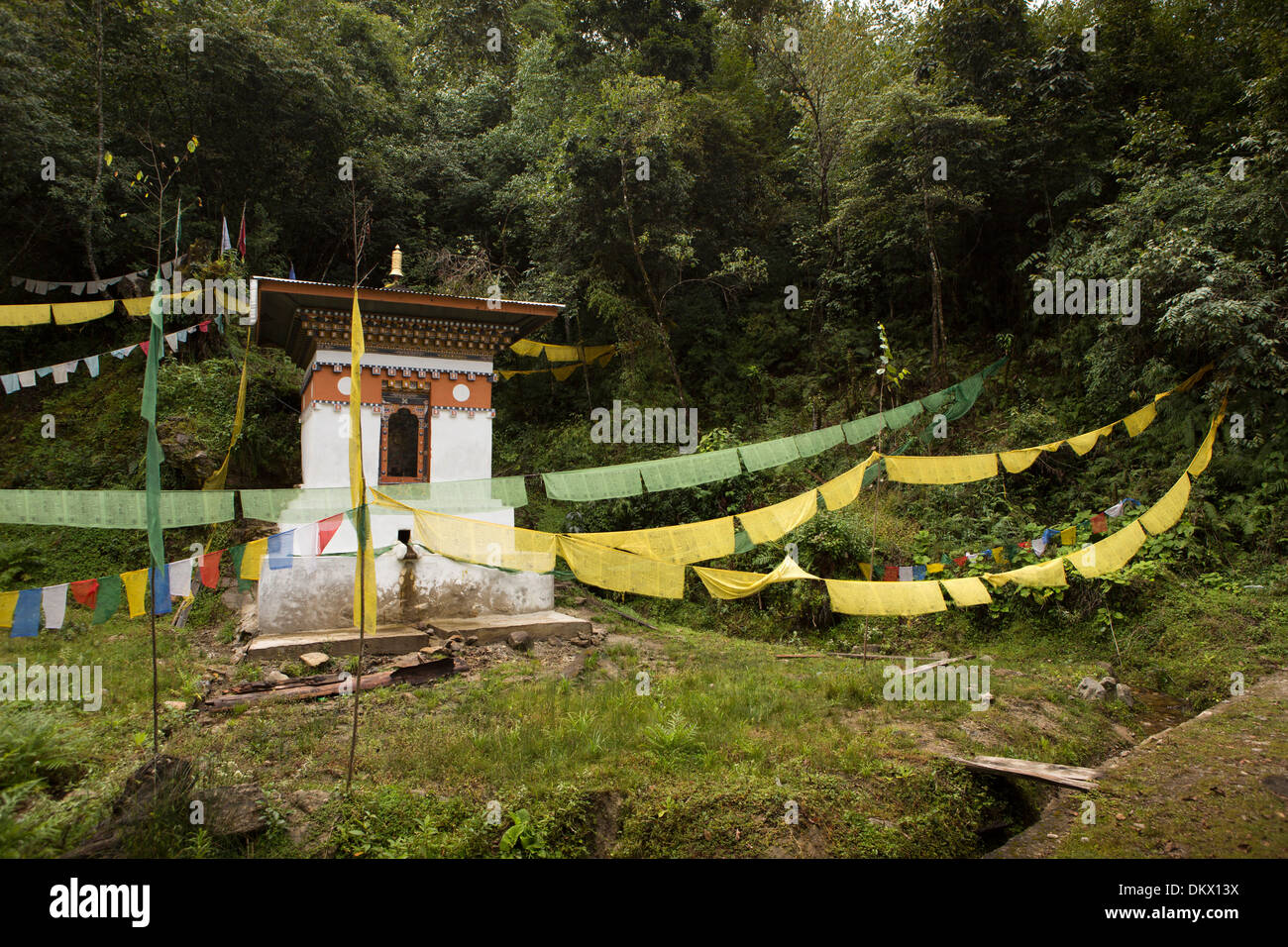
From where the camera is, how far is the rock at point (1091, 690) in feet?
34.1

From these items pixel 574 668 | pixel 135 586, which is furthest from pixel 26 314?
pixel 574 668

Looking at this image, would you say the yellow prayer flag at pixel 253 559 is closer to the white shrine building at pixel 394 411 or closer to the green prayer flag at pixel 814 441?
the white shrine building at pixel 394 411

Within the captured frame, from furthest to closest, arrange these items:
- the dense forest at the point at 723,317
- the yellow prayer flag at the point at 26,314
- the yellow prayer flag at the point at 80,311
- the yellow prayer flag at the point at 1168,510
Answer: the yellow prayer flag at the point at 80,311, the yellow prayer flag at the point at 26,314, the yellow prayer flag at the point at 1168,510, the dense forest at the point at 723,317

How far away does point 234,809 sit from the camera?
20.1 feet

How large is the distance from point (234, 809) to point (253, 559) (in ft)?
16.7

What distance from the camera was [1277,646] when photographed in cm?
Answer: 1088

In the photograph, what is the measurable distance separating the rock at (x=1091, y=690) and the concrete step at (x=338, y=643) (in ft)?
32.5

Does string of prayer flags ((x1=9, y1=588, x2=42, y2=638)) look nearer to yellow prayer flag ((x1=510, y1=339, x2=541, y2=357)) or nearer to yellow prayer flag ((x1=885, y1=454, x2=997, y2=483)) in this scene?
yellow prayer flag ((x1=885, y1=454, x2=997, y2=483))

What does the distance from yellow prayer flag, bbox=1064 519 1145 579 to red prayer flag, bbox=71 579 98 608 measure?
13204 mm

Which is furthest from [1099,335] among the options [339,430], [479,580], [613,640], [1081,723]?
[339,430]

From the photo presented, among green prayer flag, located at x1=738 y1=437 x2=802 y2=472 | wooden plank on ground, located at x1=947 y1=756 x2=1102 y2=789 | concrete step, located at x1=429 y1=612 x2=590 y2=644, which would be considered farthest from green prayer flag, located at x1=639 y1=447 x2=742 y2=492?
wooden plank on ground, located at x1=947 y1=756 x2=1102 y2=789

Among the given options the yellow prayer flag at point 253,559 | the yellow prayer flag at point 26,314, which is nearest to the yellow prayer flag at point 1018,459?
the yellow prayer flag at point 253,559

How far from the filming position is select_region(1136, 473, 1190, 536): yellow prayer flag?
39.9ft

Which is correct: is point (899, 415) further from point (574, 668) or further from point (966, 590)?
point (574, 668)
